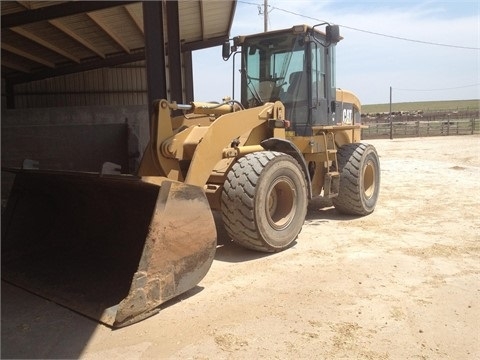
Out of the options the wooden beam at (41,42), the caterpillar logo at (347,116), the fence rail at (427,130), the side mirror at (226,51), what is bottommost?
the fence rail at (427,130)

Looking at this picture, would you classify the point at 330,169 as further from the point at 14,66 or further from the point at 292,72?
the point at 14,66

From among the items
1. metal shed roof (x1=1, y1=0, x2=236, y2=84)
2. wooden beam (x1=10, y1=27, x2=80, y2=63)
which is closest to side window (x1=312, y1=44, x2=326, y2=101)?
metal shed roof (x1=1, y1=0, x2=236, y2=84)

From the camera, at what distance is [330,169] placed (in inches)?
277

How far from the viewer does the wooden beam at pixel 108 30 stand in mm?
9672

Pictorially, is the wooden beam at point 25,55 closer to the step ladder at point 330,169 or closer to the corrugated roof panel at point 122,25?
the corrugated roof panel at point 122,25

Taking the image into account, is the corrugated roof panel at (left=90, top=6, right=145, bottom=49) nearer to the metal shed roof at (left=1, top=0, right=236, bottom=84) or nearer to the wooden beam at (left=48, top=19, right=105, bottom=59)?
the metal shed roof at (left=1, top=0, right=236, bottom=84)

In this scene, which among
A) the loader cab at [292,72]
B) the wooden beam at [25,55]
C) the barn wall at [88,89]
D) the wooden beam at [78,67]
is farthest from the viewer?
the barn wall at [88,89]

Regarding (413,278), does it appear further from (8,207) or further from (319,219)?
(8,207)

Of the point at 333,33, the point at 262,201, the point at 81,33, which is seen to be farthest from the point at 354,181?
the point at 81,33

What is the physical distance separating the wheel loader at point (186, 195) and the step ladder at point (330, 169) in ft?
0.10

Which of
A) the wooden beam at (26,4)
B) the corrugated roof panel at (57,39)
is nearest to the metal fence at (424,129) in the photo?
the corrugated roof panel at (57,39)

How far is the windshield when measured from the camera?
6.41 meters

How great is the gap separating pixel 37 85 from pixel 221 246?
12193 mm

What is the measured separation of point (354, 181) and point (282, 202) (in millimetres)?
1918
